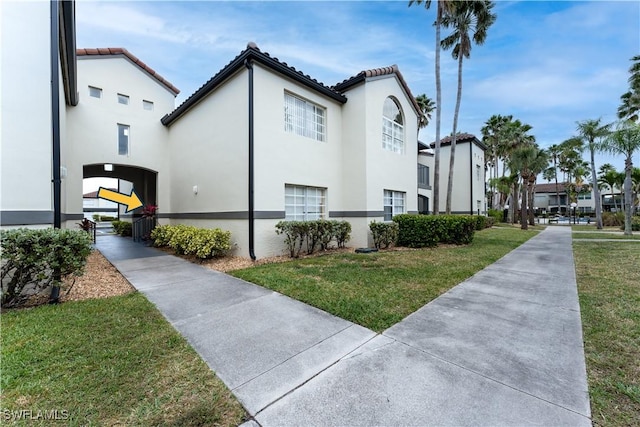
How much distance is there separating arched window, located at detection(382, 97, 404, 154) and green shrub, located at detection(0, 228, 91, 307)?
35.1 ft

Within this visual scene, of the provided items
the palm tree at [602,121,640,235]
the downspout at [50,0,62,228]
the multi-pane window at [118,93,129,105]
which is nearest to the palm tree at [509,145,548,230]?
the palm tree at [602,121,640,235]

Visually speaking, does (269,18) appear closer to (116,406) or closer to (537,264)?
(116,406)

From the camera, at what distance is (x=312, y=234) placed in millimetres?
9234

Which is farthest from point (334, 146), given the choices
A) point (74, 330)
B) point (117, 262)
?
point (74, 330)

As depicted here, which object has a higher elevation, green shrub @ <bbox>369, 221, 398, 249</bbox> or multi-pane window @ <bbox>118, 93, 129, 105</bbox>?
multi-pane window @ <bbox>118, 93, 129, 105</bbox>

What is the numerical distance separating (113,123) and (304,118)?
880cm

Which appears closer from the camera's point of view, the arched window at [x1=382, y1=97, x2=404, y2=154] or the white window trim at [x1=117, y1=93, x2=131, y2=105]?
the arched window at [x1=382, y1=97, x2=404, y2=154]

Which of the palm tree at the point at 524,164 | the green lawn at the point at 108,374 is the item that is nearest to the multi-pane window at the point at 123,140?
the green lawn at the point at 108,374

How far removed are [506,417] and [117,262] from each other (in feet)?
33.0

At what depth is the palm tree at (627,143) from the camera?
47.8 ft

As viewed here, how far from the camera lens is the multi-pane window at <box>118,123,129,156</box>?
1170cm

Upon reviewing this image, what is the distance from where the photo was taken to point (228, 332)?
352 cm

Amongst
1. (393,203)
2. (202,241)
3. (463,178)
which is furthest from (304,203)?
(463,178)

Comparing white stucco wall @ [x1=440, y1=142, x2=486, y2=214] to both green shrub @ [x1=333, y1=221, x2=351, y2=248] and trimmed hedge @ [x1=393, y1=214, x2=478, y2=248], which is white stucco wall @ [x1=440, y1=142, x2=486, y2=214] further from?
green shrub @ [x1=333, y1=221, x2=351, y2=248]
